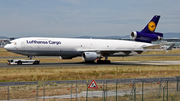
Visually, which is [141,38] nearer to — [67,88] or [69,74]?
[69,74]

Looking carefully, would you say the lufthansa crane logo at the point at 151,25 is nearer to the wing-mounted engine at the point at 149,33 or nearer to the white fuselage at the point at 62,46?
the wing-mounted engine at the point at 149,33

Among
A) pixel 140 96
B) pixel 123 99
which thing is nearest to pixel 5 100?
pixel 123 99

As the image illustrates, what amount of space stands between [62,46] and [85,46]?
598 centimetres

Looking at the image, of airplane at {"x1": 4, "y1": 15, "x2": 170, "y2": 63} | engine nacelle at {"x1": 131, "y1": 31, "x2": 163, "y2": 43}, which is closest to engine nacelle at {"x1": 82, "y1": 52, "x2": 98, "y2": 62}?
airplane at {"x1": 4, "y1": 15, "x2": 170, "y2": 63}

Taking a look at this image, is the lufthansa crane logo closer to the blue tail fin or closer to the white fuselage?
the blue tail fin

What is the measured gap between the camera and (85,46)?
5459 cm

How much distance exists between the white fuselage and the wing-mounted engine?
1.37 m

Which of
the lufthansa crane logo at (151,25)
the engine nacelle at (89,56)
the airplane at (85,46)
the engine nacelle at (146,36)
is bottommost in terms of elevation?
the engine nacelle at (89,56)

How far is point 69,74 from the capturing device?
36188mm

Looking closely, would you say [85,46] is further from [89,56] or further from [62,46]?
[62,46]

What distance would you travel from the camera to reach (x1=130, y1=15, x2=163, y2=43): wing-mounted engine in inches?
2340

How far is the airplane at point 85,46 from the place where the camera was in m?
48.8

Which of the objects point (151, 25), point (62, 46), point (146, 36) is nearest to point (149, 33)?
point (146, 36)

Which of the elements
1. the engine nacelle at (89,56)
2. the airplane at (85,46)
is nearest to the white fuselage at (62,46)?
the airplane at (85,46)
